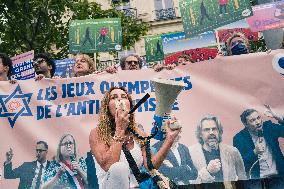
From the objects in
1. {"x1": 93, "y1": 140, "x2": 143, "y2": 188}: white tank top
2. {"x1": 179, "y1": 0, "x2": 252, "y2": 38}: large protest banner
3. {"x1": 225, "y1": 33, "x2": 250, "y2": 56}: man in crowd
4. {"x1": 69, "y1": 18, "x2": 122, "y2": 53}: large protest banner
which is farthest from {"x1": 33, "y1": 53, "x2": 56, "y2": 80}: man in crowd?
{"x1": 93, "y1": 140, "x2": 143, "y2": 188}: white tank top

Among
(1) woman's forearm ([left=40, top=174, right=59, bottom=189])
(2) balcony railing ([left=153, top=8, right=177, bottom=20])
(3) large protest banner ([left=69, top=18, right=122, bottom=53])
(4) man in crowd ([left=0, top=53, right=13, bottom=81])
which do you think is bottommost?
(1) woman's forearm ([left=40, top=174, right=59, bottom=189])

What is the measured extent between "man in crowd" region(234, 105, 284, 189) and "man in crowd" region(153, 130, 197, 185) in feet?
1.68

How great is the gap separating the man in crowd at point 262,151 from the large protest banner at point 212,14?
3001 mm

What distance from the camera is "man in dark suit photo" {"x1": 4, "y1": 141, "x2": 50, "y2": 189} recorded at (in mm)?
4707

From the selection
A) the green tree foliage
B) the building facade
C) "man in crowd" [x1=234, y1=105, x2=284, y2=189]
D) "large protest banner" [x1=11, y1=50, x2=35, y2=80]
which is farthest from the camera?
the building facade

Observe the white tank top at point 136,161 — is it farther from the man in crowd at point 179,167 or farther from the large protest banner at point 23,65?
the large protest banner at point 23,65

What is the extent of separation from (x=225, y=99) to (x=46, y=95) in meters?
1.92

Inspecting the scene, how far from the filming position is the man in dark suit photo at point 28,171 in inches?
185

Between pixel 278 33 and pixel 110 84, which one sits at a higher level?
pixel 278 33

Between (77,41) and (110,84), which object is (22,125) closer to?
(110,84)

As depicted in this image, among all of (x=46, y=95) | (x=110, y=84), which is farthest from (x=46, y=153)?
(x=110, y=84)

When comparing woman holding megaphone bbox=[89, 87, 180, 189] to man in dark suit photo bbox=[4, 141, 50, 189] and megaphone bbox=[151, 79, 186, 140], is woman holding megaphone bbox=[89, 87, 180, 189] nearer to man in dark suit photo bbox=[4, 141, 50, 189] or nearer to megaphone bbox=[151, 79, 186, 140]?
megaphone bbox=[151, 79, 186, 140]

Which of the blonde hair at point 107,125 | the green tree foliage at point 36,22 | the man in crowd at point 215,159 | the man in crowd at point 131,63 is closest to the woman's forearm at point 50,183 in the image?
the man in crowd at point 215,159

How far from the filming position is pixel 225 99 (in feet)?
16.7
